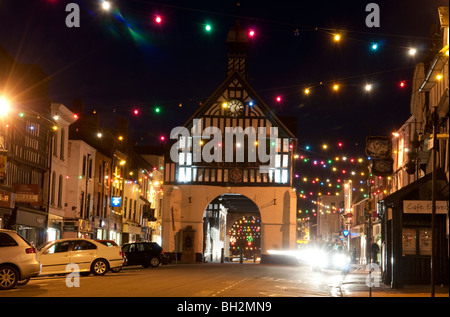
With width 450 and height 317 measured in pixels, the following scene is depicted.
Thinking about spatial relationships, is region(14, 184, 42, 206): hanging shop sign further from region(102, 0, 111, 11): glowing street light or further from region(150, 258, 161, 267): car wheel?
region(102, 0, 111, 11): glowing street light

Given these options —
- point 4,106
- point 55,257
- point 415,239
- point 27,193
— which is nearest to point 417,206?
point 415,239

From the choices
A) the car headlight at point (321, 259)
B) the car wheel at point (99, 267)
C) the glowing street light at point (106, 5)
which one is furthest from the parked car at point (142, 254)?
the glowing street light at point (106, 5)

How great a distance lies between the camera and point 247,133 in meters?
51.1

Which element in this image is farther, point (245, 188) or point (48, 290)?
point (245, 188)

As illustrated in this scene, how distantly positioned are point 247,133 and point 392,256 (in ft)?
93.3

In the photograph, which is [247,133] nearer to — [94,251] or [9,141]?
[9,141]

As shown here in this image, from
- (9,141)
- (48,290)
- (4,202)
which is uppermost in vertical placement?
(9,141)

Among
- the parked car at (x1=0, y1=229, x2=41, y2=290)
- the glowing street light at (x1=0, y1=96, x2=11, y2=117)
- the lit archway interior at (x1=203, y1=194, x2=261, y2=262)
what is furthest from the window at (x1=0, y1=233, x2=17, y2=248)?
the lit archway interior at (x1=203, y1=194, x2=261, y2=262)

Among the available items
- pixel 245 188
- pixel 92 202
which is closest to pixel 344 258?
pixel 245 188

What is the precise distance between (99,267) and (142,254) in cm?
955

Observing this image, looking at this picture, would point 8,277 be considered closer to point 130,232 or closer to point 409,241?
point 409,241

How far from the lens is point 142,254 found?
36219 mm

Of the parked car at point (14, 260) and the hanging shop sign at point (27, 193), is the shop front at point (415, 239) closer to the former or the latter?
the parked car at point (14, 260)

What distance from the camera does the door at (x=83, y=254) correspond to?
2589 cm
